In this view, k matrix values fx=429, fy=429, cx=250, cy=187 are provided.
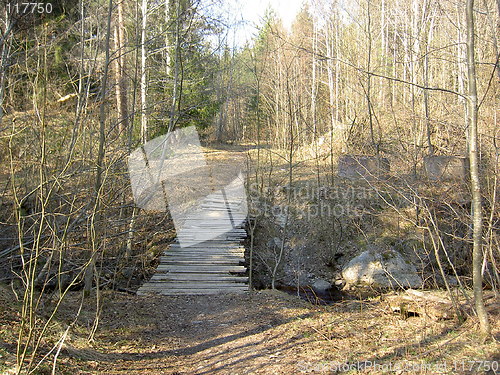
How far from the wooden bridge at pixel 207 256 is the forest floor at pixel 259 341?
91 cm

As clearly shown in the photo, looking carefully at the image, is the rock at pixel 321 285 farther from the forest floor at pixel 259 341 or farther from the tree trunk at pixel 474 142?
the tree trunk at pixel 474 142

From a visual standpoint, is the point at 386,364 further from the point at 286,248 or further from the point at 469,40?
the point at 286,248

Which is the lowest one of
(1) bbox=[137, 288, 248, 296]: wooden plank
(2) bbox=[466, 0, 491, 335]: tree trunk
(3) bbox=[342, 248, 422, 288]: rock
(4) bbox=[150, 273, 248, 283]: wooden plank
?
(3) bbox=[342, 248, 422, 288]: rock

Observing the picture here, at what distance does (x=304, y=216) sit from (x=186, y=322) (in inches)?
234

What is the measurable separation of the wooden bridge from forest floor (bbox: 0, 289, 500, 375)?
909mm

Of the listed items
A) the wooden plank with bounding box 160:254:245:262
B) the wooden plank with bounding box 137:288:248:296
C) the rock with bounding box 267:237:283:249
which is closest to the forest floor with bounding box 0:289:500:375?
the wooden plank with bounding box 137:288:248:296

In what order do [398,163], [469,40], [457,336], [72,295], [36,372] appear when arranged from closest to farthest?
[36,372] < [469,40] < [457,336] < [72,295] < [398,163]

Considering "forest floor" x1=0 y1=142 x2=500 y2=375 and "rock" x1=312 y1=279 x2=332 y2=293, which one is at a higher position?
"forest floor" x1=0 y1=142 x2=500 y2=375

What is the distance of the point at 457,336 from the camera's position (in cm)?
362

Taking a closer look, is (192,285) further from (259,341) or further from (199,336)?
(259,341)

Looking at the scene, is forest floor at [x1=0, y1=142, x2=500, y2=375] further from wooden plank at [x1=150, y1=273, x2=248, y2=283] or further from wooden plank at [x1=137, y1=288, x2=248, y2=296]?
wooden plank at [x1=150, y1=273, x2=248, y2=283]

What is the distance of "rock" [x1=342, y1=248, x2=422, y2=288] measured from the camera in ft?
26.3

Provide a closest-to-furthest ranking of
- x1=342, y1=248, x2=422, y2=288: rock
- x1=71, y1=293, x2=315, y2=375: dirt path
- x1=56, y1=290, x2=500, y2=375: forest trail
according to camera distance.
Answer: x1=56, y1=290, x2=500, y2=375: forest trail
x1=71, y1=293, x2=315, y2=375: dirt path
x1=342, y1=248, x2=422, y2=288: rock

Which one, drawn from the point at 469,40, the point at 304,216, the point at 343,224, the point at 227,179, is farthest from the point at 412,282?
the point at 227,179
